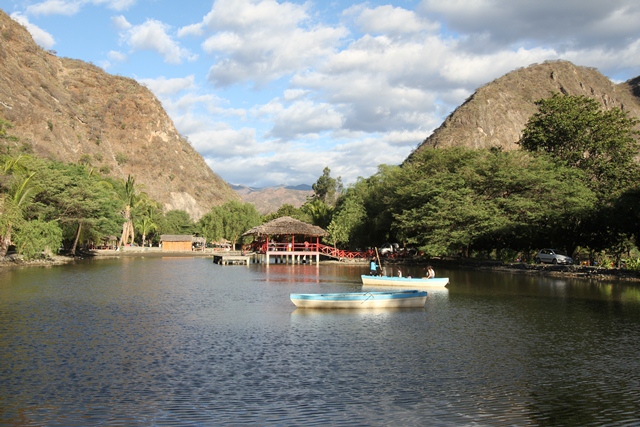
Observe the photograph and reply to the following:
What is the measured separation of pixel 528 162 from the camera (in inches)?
1973

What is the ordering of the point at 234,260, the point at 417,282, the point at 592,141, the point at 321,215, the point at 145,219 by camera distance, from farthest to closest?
the point at 145,219, the point at 321,215, the point at 234,260, the point at 592,141, the point at 417,282

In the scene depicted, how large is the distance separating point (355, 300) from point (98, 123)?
394 feet

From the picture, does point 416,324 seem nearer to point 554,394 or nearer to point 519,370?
point 519,370

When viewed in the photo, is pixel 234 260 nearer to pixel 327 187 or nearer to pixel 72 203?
pixel 72 203

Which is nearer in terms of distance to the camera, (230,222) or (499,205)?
(499,205)

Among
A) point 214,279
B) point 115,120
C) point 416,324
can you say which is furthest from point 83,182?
point 115,120

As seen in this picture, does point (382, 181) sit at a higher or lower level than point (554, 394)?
higher

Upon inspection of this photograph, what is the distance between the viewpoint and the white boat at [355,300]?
77.8 feet

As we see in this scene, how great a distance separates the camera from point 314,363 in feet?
47.7

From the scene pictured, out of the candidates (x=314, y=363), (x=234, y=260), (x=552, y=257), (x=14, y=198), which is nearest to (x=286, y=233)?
(x=234, y=260)

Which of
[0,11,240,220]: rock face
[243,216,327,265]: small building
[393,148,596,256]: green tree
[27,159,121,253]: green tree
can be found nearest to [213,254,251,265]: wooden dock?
[243,216,327,265]: small building

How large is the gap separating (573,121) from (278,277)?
108ft

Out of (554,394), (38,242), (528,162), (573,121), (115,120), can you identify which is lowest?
(554,394)

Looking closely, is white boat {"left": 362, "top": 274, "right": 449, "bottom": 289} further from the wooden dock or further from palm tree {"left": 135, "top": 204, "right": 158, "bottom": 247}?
palm tree {"left": 135, "top": 204, "right": 158, "bottom": 247}
